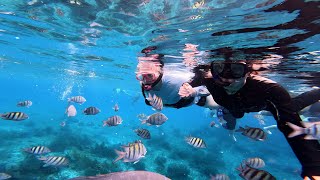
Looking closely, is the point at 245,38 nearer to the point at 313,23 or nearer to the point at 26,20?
the point at 313,23

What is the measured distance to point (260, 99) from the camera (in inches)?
248

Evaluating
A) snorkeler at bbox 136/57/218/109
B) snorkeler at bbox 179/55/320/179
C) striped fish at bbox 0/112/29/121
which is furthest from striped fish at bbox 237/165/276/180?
striped fish at bbox 0/112/29/121

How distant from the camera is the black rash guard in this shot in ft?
14.3

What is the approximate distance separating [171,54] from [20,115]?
9.01 meters

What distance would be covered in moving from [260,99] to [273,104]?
0.76 metres

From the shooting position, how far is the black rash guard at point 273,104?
437 centimetres

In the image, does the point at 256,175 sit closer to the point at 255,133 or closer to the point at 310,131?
the point at 310,131

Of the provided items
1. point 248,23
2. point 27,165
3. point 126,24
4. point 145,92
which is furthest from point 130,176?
point 27,165

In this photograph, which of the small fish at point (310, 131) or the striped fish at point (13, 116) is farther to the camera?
the striped fish at point (13, 116)

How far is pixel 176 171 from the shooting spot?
17.3 metres

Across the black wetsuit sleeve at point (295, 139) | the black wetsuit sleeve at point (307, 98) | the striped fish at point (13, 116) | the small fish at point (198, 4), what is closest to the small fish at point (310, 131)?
the black wetsuit sleeve at point (295, 139)

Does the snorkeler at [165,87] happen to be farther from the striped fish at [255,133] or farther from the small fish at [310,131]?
the small fish at [310,131]

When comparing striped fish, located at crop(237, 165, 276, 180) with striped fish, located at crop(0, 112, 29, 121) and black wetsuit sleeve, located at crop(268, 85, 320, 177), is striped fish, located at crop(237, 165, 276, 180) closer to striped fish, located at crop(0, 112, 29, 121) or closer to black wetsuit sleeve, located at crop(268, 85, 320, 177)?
black wetsuit sleeve, located at crop(268, 85, 320, 177)

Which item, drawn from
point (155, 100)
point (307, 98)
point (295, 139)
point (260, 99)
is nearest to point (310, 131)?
point (295, 139)
